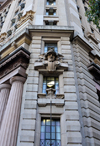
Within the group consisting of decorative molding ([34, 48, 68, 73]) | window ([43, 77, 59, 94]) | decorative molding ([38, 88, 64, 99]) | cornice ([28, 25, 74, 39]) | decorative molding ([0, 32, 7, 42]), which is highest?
decorative molding ([0, 32, 7, 42])

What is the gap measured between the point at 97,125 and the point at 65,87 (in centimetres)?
401

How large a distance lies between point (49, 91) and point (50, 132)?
3.26 meters

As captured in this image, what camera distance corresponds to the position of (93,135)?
1053 cm

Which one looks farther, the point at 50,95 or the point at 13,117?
the point at 50,95

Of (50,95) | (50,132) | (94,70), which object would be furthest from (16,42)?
(50,132)

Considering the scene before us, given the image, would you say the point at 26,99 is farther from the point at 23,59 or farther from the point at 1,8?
the point at 1,8

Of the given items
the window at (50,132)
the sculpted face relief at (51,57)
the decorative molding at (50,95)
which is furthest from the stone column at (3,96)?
the sculpted face relief at (51,57)

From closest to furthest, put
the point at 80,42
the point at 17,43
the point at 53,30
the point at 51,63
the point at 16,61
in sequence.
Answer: the point at 51,63 < the point at 16,61 < the point at 53,30 < the point at 80,42 < the point at 17,43

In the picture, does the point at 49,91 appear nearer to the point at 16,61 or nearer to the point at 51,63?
the point at 51,63

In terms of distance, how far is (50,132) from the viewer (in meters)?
10.8

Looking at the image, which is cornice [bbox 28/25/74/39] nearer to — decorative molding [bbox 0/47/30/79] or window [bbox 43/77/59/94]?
decorative molding [bbox 0/47/30/79]

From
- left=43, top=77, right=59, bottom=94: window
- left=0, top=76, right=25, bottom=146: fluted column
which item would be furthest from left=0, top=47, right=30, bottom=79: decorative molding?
left=43, top=77, right=59, bottom=94: window

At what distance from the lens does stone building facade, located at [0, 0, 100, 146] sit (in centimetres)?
1024

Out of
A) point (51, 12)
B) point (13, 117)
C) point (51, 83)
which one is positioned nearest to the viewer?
point (13, 117)
